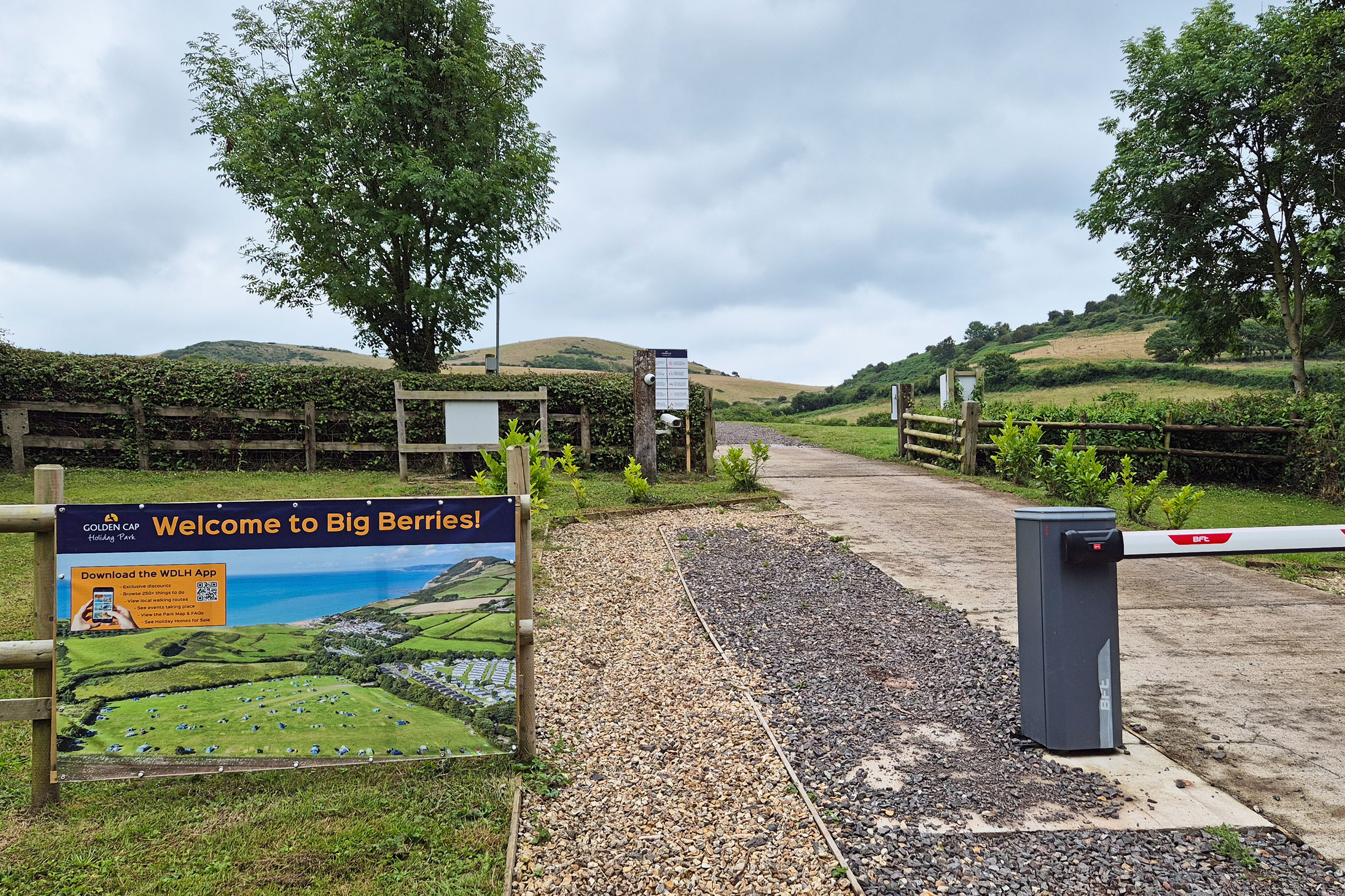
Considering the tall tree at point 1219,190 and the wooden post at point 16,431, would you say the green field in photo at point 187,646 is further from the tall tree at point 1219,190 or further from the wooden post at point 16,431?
the tall tree at point 1219,190

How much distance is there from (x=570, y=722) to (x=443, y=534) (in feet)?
4.28

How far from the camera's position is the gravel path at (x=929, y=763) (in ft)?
8.38

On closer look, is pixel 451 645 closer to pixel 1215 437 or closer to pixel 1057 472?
pixel 1057 472

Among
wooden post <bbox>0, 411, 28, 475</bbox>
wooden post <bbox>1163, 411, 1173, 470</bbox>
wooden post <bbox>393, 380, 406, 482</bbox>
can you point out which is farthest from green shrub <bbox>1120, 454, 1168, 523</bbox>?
wooden post <bbox>0, 411, 28, 475</bbox>

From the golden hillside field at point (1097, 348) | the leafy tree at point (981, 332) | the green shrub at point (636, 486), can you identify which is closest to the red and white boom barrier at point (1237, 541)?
the green shrub at point (636, 486)

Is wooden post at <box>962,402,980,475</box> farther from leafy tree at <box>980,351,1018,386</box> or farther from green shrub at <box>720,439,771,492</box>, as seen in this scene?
leafy tree at <box>980,351,1018,386</box>

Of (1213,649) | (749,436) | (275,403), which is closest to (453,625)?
(1213,649)

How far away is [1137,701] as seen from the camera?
161 inches

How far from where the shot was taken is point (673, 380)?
12.3m

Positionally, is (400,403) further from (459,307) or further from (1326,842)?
(1326,842)

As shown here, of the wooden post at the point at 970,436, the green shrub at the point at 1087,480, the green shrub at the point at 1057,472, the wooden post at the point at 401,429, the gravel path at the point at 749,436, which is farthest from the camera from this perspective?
the gravel path at the point at 749,436

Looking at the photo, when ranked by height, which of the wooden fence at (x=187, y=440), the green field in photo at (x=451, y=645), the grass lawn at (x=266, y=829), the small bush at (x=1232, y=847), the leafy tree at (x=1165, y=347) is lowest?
the small bush at (x=1232, y=847)

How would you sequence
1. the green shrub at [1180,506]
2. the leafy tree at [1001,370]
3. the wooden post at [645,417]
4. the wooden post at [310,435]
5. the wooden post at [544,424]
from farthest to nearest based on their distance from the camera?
the leafy tree at [1001,370]
the wooden post at [310,435]
the wooden post at [544,424]
the wooden post at [645,417]
the green shrub at [1180,506]

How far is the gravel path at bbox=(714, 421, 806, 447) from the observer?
896 inches
